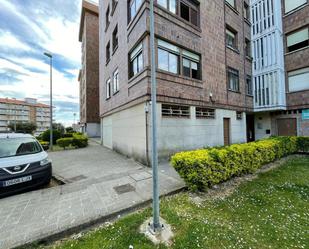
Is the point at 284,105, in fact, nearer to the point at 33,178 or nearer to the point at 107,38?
the point at 107,38

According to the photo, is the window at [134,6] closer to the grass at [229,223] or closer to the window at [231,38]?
the window at [231,38]

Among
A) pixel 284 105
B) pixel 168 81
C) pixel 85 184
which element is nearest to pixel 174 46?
pixel 168 81

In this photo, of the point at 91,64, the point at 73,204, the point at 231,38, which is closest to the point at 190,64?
the point at 231,38

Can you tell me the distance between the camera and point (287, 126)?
14.4 meters

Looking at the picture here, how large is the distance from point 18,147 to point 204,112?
9049 millimetres

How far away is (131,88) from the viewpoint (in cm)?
922

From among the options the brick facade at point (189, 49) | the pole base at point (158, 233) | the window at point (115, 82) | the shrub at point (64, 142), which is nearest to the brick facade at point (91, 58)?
the shrub at point (64, 142)

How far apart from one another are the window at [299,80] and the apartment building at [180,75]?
3.42 meters

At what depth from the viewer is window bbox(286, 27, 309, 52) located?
1314 centimetres

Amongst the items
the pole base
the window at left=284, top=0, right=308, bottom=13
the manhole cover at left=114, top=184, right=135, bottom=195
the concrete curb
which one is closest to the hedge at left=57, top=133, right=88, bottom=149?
the manhole cover at left=114, top=184, right=135, bottom=195

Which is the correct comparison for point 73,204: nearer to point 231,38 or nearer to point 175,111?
point 175,111

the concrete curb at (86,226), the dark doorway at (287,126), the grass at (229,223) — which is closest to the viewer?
the grass at (229,223)

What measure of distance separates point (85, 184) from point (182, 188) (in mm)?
3149

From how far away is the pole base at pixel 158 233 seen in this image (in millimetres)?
2864
